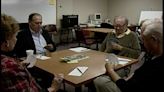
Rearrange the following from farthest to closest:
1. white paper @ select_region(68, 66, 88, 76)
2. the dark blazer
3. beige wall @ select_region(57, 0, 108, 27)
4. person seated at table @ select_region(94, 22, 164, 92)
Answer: beige wall @ select_region(57, 0, 108, 27) < the dark blazer < white paper @ select_region(68, 66, 88, 76) < person seated at table @ select_region(94, 22, 164, 92)

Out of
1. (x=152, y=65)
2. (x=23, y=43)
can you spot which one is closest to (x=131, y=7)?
(x=23, y=43)

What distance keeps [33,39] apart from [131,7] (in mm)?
6150

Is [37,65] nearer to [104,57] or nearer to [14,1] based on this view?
[104,57]

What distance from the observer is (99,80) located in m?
2.13

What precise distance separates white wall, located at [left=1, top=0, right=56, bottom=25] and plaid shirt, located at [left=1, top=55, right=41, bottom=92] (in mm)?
4824

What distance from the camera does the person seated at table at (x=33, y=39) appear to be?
9.19 ft

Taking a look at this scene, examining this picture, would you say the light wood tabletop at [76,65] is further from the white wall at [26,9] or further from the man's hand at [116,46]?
the white wall at [26,9]

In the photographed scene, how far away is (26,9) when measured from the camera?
6504mm

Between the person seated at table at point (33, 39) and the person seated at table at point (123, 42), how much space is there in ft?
2.75

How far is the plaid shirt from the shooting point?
1.26 meters

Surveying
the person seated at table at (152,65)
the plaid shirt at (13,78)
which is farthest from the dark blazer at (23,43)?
the person seated at table at (152,65)

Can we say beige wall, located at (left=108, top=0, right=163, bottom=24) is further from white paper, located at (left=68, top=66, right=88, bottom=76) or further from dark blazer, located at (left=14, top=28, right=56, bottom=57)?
white paper, located at (left=68, top=66, right=88, bottom=76)

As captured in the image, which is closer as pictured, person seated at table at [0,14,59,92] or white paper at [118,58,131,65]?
person seated at table at [0,14,59,92]

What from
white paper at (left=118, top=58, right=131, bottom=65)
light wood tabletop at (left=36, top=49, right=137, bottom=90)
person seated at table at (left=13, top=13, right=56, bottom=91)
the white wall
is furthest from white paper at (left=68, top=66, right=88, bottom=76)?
the white wall
